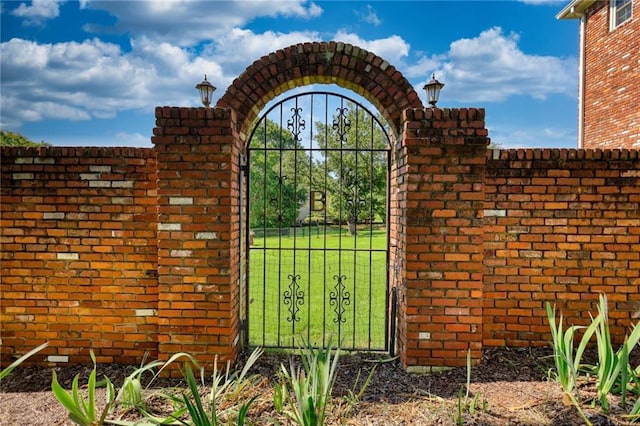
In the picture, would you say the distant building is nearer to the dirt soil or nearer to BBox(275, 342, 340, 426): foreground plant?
the dirt soil

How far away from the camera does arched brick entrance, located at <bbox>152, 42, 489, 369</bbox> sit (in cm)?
347

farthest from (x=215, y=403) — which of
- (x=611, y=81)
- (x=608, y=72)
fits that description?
(x=608, y=72)

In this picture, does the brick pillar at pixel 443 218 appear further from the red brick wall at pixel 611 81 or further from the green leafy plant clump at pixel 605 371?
the red brick wall at pixel 611 81

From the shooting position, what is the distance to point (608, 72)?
1008 centimetres

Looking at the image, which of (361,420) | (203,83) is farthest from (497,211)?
(203,83)

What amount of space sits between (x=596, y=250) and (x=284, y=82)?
3.52 m

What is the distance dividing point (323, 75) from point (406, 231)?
67.9 inches

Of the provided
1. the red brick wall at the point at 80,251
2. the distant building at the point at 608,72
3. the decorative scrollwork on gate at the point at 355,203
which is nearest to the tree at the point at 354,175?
the decorative scrollwork on gate at the point at 355,203

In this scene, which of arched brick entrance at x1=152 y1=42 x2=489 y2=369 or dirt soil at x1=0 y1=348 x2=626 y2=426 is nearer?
dirt soil at x1=0 y1=348 x2=626 y2=426

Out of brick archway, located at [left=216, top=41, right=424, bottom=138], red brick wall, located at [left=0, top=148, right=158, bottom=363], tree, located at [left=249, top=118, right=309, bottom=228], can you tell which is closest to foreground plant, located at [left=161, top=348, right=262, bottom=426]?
red brick wall, located at [left=0, top=148, right=158, bottom=363]

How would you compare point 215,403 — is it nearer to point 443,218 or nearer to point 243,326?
point 243,326

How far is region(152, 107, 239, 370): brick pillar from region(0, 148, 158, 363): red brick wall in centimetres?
36

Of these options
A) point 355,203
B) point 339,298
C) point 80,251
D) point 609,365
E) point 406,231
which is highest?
point 355,203

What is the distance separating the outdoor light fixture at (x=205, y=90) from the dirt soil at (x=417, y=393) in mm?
2797
